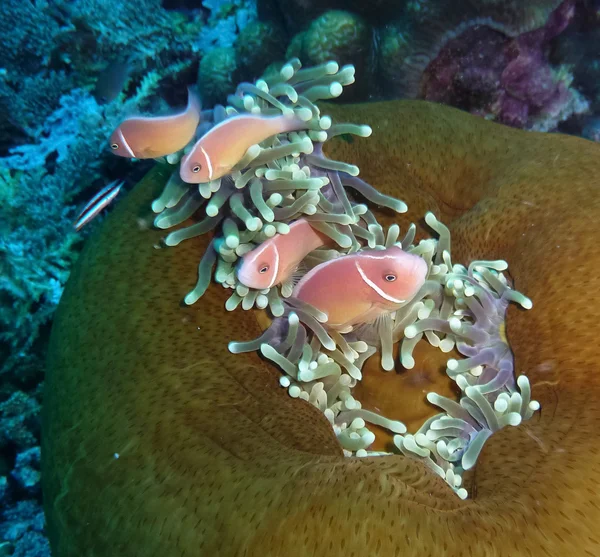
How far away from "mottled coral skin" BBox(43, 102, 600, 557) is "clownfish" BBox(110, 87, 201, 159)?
242 mm

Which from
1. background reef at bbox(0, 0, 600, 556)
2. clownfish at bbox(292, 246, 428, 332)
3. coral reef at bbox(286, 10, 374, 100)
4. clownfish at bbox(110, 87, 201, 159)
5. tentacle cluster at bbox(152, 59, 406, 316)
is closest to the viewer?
clownfish at bbox(292, 246, 428, 332)

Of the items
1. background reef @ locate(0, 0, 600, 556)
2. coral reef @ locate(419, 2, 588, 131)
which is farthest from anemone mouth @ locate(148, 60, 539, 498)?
coral reef @ locate(419, 2, 588, 131)

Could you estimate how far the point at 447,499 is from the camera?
137cm

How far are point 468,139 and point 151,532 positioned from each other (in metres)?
2.03

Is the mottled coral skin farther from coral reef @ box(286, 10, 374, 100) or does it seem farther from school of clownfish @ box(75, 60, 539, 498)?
coral reef @ box(286, 10, 374, 100)

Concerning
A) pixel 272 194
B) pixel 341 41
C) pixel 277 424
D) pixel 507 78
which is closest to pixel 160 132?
pixel 272 194

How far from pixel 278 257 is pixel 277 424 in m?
0.54

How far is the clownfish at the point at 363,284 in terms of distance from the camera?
168 cm

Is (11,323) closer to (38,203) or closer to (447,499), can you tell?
(38,203)

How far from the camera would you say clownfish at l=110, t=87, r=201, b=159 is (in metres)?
1.97

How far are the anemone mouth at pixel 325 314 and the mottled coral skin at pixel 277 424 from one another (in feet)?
0.28

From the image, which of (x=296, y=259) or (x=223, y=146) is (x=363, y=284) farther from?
(x=223, y=146)

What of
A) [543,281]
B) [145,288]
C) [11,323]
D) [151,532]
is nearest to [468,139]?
[543,281]

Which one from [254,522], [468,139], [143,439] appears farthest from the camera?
[468,139]
